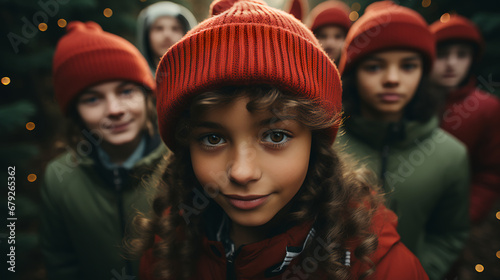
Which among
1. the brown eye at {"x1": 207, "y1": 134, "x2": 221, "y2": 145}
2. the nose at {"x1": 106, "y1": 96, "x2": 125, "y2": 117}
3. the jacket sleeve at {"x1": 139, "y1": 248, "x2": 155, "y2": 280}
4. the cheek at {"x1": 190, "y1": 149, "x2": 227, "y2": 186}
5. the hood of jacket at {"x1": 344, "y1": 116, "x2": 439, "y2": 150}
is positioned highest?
the brown eye at {"x1": 207, "y1": 134, "x2": 221, "y2": 145}

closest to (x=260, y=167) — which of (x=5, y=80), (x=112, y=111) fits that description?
(x=112, y=111)

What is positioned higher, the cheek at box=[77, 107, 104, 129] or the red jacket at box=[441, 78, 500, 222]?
the cheek at box=[77, 107, 104, 129]

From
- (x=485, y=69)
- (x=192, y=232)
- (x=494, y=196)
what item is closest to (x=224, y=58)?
(x=192, y=232)

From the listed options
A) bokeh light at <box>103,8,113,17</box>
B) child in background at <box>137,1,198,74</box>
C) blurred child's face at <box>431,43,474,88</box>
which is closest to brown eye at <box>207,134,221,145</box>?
child in background at <box>137,1,198,74</box>

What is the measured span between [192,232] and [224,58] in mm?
809

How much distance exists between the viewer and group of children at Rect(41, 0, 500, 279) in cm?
98

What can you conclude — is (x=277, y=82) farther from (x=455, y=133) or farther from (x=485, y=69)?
(x=485, y=69)

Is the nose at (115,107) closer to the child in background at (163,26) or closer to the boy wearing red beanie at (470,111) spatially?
the child in background at (163,26)

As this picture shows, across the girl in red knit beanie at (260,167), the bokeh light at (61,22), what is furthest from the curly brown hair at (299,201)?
the bokeh light at (61,22)

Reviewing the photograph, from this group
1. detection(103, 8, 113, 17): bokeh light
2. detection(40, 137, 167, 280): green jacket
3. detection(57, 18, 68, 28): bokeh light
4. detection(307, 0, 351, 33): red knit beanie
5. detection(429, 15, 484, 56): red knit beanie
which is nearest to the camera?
detection(40, 137, 167, 280): green jacket

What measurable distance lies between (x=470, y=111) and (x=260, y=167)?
2625mm

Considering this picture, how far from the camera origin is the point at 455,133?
260 cm

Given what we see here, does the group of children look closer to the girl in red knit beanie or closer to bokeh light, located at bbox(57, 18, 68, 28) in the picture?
the girl in red knit beanie

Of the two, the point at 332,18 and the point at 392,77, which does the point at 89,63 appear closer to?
the point at 392,77
